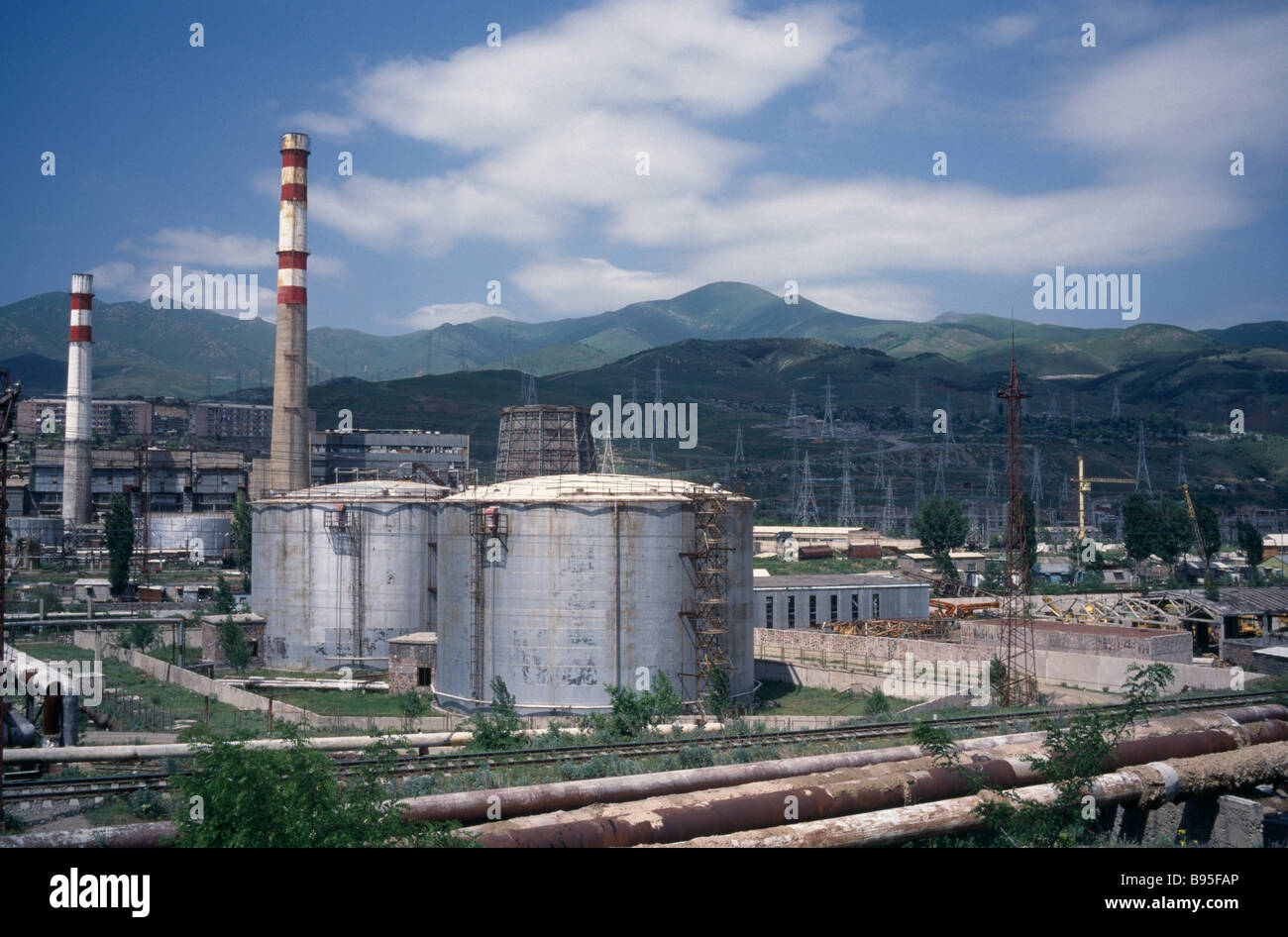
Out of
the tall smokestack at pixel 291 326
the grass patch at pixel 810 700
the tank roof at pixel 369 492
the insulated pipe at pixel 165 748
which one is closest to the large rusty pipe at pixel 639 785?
the insulated pipe at pixel 165 748

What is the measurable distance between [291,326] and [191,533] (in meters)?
33.7

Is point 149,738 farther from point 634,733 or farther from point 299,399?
point 299,399

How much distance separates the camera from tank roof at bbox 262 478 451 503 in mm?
48688

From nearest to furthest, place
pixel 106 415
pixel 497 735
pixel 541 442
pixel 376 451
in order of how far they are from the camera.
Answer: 1. pixel 497 735
2. pixel 541 442
3. pixel 376 451
4. pixel 106 415

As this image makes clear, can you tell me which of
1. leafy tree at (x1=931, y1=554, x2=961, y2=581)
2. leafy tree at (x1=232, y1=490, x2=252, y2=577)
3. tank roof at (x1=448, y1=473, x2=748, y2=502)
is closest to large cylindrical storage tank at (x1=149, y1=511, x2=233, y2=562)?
leafy tree at (x1=232, y1=490, x2=252, y2=577)

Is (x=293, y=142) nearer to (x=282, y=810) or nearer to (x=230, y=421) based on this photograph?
(x=282, y=810)

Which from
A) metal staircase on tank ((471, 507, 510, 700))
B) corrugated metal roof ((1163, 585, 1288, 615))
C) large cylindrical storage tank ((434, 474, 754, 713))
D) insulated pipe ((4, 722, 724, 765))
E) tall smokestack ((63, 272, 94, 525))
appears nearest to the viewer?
insulated pipe ((4, 722, 724, 765))

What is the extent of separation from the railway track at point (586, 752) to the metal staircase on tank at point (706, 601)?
9141 millimetres

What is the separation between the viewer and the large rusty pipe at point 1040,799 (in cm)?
1449

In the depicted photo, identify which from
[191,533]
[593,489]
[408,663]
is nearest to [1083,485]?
[191,533]

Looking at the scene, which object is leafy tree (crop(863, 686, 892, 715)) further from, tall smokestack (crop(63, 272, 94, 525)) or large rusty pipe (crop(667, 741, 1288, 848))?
tall smokestack (crop(63, 272, 94, 525))

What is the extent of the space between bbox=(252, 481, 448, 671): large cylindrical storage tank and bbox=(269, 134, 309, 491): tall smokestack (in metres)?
17.2

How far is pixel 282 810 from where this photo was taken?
39.4 feet
